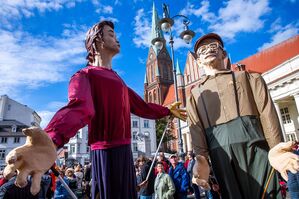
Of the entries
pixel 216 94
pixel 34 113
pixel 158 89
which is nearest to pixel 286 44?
pixel 158 89

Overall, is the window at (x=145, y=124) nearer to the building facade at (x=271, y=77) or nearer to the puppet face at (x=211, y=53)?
the building facade at (x=271, y=77)

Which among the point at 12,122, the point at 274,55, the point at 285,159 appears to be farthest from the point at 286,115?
the point at 12,122

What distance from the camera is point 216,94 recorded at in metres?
2.48

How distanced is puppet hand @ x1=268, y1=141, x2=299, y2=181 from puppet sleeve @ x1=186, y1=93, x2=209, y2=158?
716 millimetres

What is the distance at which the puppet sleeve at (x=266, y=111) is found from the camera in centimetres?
208

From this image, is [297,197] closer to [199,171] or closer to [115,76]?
[199,171]

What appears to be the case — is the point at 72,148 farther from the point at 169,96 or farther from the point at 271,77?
the point at 271,77

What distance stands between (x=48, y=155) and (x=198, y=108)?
1743 mm

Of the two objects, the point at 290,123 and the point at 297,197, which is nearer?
the point at 297,197

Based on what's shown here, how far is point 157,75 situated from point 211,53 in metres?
60.0

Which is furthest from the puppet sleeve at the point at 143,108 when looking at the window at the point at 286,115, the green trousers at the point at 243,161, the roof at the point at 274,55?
the roof at the point at 274,55

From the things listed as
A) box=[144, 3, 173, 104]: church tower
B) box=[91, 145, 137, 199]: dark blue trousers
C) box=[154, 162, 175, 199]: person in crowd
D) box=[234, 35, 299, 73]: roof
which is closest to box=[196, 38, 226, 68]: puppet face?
box=[91, 145, 137, 199]: dark blue trousers

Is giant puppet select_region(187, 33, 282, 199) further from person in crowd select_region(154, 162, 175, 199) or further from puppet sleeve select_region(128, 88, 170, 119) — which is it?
person in crowd select_region(154, 162, 175, 199)

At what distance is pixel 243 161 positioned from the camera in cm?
209
